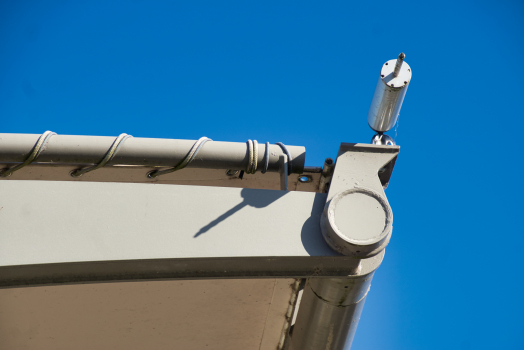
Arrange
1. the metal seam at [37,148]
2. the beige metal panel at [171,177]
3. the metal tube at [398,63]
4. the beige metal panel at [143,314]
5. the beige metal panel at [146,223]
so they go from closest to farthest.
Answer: the beige metal panel at [146,223]
the metal seam at [37,148]
the metal tube at [398,63]
the beige metal panel at [171,177]
the beige metal panel at [143,314]

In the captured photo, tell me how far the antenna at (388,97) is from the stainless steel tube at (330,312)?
79cm

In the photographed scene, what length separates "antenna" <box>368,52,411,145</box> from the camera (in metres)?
2.29

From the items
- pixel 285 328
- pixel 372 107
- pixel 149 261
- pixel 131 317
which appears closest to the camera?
pixel 149 261

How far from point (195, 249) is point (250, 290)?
106 cm

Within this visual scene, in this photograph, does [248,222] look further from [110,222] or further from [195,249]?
[110,222]

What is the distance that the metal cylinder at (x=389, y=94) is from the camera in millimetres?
2287

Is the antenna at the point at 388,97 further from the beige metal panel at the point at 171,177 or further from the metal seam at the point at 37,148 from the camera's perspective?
the metal seam at the point at 37,148

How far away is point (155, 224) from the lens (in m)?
1.89

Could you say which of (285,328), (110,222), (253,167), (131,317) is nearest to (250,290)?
(285,328)

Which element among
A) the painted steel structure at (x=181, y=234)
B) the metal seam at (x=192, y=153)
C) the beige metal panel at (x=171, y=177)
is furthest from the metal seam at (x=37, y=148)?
the metal seam at (x=192, y=153)

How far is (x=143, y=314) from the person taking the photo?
279 cm

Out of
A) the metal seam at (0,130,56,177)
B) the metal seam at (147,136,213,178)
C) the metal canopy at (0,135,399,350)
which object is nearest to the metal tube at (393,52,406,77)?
the metal canopy at (0,135,399,350)

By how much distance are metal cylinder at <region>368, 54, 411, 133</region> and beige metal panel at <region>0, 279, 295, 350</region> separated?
1.13 meters

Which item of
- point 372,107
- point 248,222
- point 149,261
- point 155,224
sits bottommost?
point 149,261
